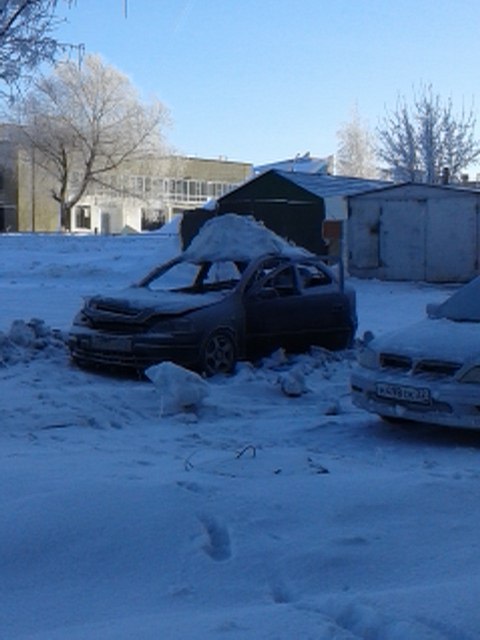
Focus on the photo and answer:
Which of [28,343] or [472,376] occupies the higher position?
[472,376]

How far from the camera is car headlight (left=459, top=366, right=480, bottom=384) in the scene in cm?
767

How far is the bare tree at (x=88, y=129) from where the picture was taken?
195 feet

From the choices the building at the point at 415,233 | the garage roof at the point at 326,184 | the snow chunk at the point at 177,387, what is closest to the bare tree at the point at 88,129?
the garage roof at the point at 326,184

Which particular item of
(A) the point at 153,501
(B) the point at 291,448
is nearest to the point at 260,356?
(B) the point at 291,448

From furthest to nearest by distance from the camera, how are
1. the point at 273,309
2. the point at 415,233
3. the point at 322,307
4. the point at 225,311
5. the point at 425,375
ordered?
the point at 415,233 → the point at 322,307 → the point at 273,309 → the point at 225,311 → the point at 425,375

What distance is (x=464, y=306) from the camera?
8.99 metres

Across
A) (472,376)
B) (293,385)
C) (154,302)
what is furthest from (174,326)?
(472,376)

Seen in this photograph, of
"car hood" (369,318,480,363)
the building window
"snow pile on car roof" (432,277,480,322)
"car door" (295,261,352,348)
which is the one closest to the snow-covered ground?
"car hood" (369,318,480,363)

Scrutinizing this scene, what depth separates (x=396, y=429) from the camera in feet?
27.7

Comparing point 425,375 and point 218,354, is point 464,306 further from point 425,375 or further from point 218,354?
point 218,354

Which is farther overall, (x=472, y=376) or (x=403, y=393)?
(x=403, y=393)

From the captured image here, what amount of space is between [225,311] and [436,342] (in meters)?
3.47

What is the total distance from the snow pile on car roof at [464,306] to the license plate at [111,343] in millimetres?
3299

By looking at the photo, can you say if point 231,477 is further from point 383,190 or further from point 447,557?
point 383,190
